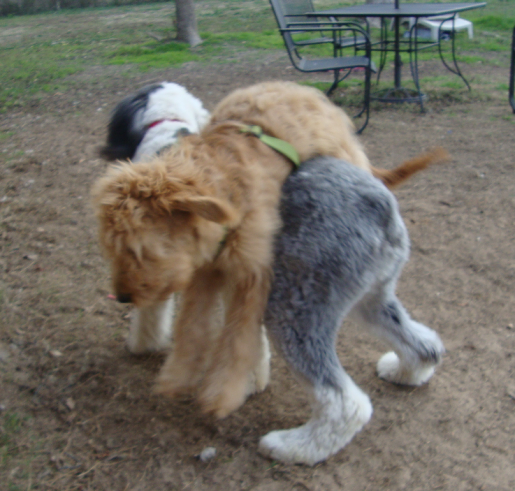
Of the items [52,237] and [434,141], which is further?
[434,141]

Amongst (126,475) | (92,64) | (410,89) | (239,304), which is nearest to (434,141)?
(410,89)

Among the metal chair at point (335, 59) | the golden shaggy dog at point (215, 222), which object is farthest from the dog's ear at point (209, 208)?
the metal chair at point (335, 59)

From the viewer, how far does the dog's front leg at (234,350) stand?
1878 mm

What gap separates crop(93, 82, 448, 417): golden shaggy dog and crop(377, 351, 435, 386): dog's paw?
0.86 metres

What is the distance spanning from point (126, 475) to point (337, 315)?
1098 millimetres

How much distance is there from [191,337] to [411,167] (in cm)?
124

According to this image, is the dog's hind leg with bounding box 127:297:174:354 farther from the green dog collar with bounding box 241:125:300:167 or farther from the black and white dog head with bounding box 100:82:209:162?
the green dog collar with bounding box 241:125:300:167

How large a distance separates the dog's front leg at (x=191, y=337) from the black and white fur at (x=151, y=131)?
0.54 meters

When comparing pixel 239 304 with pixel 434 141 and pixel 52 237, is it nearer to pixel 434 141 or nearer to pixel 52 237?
pixel 52 237

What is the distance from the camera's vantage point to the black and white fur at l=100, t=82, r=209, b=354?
259 centimetres

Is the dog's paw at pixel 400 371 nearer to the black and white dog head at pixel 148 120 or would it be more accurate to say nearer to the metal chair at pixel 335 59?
the black and white dog head at pixel 148 120

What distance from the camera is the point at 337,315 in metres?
1.97

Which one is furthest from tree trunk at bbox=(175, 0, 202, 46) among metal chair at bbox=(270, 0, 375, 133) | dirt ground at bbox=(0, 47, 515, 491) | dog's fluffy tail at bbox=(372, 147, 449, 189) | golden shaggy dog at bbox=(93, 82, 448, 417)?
dog's fluffy tail at bbox=(372, 147, 449, 189)

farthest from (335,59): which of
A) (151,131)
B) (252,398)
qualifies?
(252,398)
